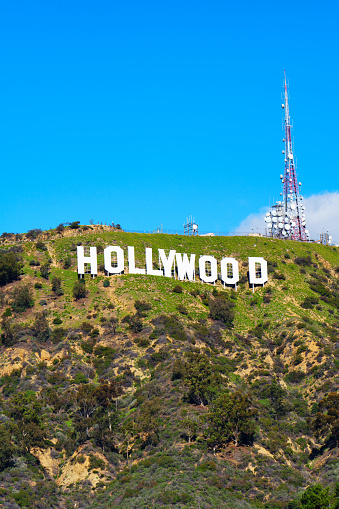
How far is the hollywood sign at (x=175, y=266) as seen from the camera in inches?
3976

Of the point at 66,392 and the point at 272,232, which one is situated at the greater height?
the point at 272,232

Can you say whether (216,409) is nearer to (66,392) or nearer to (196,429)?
(196,429)

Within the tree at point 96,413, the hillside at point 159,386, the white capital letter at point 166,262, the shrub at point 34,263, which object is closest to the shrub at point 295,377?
the hillside at point 159,386

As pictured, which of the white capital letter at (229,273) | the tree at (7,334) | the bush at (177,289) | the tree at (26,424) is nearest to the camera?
the tree at (26,424)

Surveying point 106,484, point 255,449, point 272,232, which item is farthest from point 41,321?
point 272,232

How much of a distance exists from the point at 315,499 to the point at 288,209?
3770 inches

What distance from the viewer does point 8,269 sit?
95.8 m

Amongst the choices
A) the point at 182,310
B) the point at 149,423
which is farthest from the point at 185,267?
the point at 149,423

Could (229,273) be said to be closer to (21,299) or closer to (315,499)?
(21,299)

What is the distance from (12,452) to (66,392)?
1374cm

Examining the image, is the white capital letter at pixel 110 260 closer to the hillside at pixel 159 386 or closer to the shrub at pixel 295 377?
the hillside at pixel 159 386

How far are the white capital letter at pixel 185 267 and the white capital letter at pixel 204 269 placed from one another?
1.78 meters

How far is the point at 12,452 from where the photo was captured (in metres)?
61.3

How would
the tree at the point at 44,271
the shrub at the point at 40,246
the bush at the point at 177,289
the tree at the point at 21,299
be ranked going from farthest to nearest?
the shrub at the point at 40,246 < the bush at the point at 177,289 < the tree at the point at 44,271 < the tree at the point at 21,299
